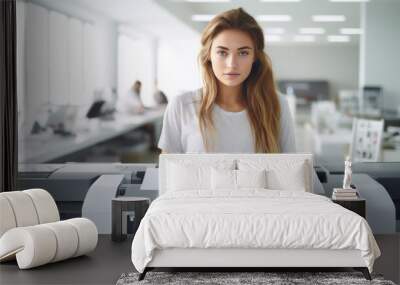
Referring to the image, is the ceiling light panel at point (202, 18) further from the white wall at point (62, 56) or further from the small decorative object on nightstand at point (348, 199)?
the small decorative object on nightstand at point (348, 199)

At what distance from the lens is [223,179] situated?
618cm

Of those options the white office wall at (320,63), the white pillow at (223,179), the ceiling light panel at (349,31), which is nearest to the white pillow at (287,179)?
the white pillow at (223,179)

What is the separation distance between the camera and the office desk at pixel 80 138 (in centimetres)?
728

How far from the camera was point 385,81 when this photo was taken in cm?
718

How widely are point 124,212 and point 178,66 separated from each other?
1532 mm

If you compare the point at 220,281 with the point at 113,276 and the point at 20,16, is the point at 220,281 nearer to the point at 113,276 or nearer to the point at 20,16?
the point at 113,276

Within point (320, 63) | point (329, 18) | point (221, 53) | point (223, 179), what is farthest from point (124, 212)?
point (329, 18)

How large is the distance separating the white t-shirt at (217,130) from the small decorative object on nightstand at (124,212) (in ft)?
2.14

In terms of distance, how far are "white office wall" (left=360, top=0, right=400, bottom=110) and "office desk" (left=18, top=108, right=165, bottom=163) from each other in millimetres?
2056

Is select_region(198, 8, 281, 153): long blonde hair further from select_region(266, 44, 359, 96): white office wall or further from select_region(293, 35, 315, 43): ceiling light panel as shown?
select_region(293, 35, 315, 43): ceiling light panel

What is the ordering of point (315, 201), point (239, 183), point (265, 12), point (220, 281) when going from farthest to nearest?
1. point (265, 12)
2. point (239, 183)
3. point (315, 201)
4. point (220, 281)

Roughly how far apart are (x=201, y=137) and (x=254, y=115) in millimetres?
533

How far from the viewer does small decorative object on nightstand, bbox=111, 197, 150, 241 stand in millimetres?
6484

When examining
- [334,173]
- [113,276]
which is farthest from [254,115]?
[113,276]
